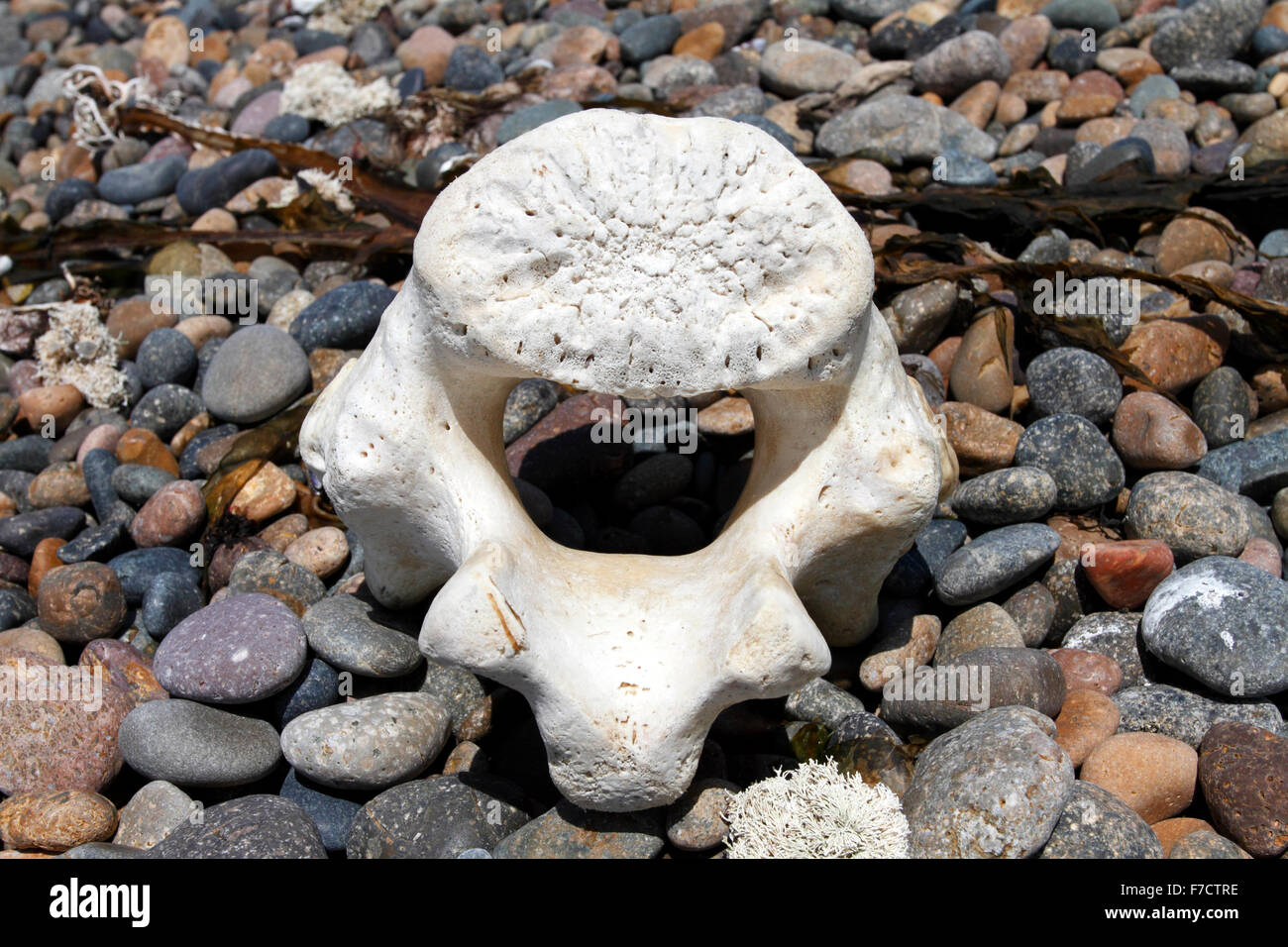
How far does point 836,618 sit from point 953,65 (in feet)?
16.0

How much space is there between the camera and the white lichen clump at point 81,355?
5207 millimetres

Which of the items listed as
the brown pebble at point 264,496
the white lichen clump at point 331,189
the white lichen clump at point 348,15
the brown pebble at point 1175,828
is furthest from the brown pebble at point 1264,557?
the white lichen clump at point 348,15

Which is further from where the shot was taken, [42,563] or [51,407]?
[51,407]

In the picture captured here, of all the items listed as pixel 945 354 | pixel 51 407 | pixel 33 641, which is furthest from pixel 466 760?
pixel 51 407

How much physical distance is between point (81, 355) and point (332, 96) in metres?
2.99

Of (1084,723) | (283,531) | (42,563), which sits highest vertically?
(1084,723)

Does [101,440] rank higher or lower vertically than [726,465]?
lower

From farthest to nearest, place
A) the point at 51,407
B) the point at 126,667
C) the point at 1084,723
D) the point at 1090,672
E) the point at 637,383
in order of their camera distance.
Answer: the point at 51,407 → the point at 126,667 → the point at 1090,672 → the point at 1084,723 → the point at 637,383

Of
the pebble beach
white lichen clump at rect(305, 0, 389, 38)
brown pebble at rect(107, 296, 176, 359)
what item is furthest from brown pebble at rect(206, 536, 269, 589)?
white lichen clump at rect(305, 0, 389, 38)

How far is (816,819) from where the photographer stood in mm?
2799

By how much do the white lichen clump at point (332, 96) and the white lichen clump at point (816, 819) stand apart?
604 cm

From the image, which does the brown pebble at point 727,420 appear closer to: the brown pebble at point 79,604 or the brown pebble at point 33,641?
the brown pebble at point 79,604

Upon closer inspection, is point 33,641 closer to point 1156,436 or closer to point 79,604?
point 79,604

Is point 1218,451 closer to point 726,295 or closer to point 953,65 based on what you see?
point 726,295
